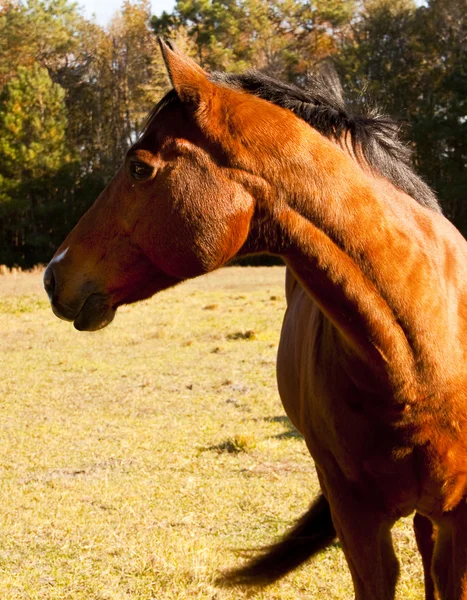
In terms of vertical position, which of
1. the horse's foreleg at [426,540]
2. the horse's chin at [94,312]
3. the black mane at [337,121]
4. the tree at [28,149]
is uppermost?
the black mane at [337,121]

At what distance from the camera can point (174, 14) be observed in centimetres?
3372

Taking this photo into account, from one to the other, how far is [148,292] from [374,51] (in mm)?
30416

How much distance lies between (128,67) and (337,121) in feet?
102

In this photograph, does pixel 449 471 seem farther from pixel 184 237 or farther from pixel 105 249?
pixel 105 249

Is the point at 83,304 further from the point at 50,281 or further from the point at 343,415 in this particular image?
the point at 343,415

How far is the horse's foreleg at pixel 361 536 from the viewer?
251 centimetres

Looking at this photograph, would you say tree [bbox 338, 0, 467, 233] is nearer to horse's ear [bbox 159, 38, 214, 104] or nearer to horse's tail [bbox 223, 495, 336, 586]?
horse's tail [bbox 223, 495, 336, 586]

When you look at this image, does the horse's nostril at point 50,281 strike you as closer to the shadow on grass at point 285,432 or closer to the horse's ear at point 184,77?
the horse's ear at point 184,77

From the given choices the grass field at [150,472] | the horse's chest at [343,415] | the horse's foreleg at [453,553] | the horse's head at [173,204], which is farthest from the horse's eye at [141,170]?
the grass field at [150,472]

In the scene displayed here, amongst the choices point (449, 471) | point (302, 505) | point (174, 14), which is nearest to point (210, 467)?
point (302, 505)

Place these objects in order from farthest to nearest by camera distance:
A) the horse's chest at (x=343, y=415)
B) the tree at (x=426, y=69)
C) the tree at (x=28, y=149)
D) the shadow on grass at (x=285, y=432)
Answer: the tree at (x=28, y=149) → the tree at (x=426, y=69) → the shadow on grass at (x=285, y=432) → the horse's chest at (x=343, y=415)

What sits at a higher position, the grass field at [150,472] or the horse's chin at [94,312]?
the horse's chin at [94,312]

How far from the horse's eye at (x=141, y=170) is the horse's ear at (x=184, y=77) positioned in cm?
23

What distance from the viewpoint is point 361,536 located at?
2.52 metres
